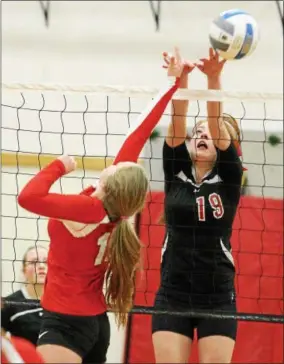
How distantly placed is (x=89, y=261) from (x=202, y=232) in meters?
0.60

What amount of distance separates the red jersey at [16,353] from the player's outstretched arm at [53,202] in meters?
0.81

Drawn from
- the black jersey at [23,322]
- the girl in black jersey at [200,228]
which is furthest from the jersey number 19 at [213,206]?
the black jersey at [23,322]

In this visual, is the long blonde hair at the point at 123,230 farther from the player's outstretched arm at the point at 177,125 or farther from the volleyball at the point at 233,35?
the volleyball at the point at 233,35

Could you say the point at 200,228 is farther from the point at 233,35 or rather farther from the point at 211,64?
the point at 233,35

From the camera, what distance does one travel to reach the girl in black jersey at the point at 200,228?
10.3 feet

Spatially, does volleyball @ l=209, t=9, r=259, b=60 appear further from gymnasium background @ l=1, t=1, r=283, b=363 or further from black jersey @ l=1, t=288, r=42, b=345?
gymnasium background @ l=1, t=1, r=283, b=363

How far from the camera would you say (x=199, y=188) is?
10.7ft

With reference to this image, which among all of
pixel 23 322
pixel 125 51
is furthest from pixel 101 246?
pixel 125 51

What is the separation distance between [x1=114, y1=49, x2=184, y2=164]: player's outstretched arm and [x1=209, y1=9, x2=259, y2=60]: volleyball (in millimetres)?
207

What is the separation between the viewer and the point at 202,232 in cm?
321

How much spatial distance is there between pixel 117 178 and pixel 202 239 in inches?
23.8

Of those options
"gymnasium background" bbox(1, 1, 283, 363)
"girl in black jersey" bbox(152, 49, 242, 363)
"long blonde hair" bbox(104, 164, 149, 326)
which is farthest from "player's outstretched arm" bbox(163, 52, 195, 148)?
"gymnasium background" bbox(1, 1, 283, 363)

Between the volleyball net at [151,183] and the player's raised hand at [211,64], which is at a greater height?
the player's raised hand at [211,64]

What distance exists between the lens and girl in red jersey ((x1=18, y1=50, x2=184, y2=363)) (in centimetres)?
280
